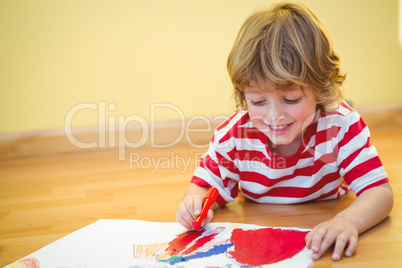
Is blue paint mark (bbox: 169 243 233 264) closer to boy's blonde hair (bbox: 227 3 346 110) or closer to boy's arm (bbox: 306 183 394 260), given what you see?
boy's arm (bbox: 306 183 394 260)

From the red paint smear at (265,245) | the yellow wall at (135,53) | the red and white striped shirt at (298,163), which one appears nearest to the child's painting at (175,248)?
the red paint smear at (265,245)

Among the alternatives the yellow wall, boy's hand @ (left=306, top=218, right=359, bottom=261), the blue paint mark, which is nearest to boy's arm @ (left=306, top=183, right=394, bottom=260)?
boy's hand @ (left=306, top=218, right=359, bottom=261)

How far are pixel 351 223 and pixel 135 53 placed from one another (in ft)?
2.82

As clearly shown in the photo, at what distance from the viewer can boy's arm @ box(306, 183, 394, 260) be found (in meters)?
0.60

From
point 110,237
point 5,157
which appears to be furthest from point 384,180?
point 5,157

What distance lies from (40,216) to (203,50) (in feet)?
2.25

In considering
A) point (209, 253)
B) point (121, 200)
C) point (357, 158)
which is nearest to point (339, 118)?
point (357, 158)

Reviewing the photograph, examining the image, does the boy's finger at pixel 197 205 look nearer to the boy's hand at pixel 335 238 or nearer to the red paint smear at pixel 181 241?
the red paint smear at pixel 181 241

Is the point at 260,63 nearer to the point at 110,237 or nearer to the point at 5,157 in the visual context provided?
the point at 110,237

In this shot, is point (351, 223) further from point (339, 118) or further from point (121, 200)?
point (121, 200)

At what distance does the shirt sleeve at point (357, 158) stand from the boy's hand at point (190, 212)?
0.76 feet

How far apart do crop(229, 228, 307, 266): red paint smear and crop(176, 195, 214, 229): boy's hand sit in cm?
6

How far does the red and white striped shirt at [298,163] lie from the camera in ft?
2.42

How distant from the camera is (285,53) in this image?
66cm
